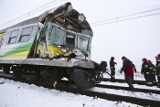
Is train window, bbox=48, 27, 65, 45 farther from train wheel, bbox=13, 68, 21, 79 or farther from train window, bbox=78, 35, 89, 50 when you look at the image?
train wheel, bbox=13, 68, 21, 79

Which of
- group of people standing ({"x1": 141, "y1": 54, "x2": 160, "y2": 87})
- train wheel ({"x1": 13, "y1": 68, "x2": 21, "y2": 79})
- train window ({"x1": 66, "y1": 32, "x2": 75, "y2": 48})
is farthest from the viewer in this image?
group of people standing ({"x1": 141, "y1": 54, "x2": 160, "y2": 87})

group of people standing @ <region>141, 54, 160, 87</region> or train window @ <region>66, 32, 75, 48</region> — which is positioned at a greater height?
train window @ <region>66, 32, 75, 48</region>

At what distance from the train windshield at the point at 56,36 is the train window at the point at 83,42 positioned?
104 centimetres

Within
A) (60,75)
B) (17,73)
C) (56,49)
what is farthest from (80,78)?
(17,73)

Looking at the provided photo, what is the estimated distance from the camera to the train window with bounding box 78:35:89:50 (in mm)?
7597

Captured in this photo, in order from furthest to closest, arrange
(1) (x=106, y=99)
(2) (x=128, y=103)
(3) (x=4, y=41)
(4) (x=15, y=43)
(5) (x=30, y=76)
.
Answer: (3) (x=4, y=41)
(4) (x=15, y=43)
(5) (x=30, y=76)
(1) (x=106, y=99)
(2) (x=128, y=103)

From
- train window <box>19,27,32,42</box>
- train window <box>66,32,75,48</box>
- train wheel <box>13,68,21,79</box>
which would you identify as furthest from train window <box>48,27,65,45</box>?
train wheel <box>13,68,21,79</box>

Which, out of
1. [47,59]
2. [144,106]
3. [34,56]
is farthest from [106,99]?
[34,56]

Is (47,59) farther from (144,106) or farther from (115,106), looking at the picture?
(144,106)

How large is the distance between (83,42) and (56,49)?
1835 mm

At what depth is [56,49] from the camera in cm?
638

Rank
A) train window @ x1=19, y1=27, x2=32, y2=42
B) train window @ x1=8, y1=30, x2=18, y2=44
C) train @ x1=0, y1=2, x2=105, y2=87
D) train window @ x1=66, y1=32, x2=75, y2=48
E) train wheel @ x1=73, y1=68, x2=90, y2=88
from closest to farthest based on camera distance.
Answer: train wheel @ x1=73, y1=68, x2=90, y2=88 → train @ x1=0, y1=2, x2=105, y2=87 → train window @ x1=66, y1=32, x2=75, y2=48 → train window @ x1=19, y1=27, x2=32, y2=42 → train window @ x1=8, y1=30, x2=18, y2=44

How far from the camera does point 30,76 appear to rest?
757cm

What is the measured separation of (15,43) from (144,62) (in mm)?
7086
